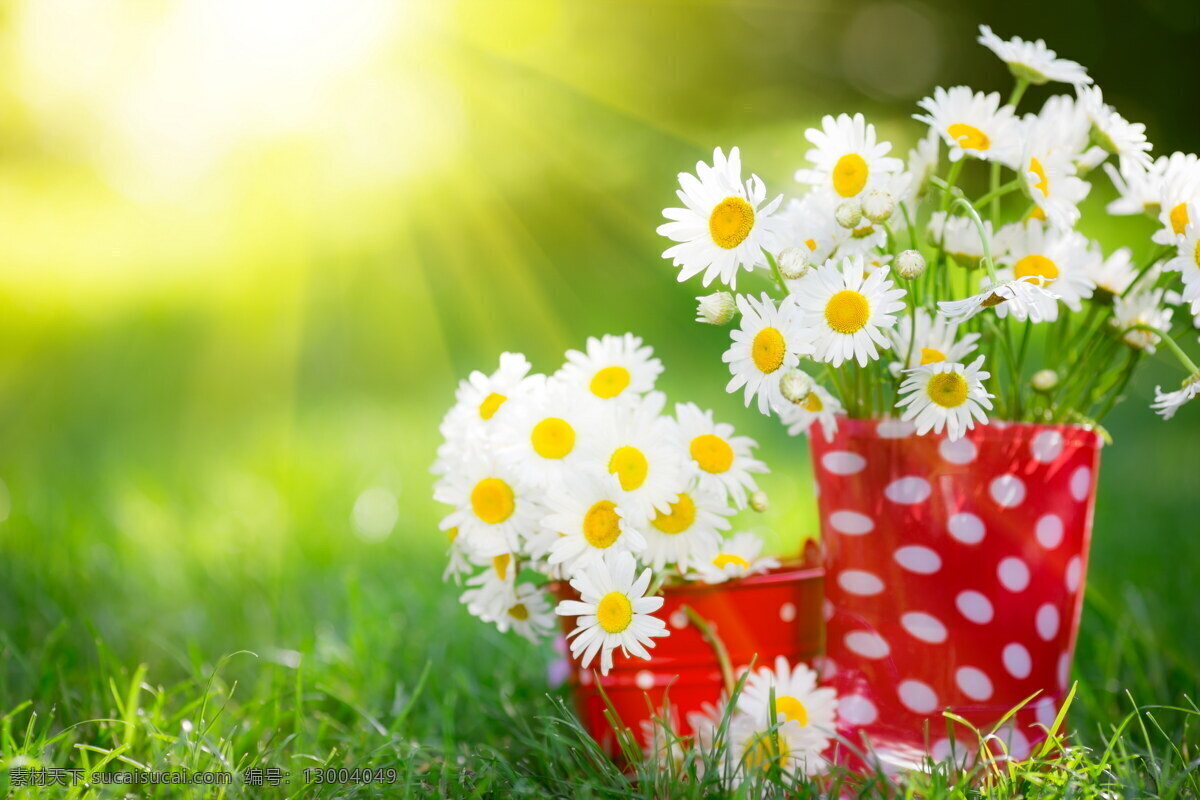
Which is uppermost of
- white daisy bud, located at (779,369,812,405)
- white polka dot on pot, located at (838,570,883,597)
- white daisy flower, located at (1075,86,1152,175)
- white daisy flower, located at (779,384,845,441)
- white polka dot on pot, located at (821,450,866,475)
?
white daisy flower, located at (1075,86,1152,175)

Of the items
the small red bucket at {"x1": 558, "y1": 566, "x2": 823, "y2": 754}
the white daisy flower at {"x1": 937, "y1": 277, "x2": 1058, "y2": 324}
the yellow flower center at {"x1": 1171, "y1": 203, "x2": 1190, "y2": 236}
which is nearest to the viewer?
the white daisy flower at {"x1": 937, "y1": 277, "x2": 1058, "y2": 324}

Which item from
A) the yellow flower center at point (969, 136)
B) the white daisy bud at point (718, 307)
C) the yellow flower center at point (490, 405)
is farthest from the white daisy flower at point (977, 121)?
the yellow flower center at point (490, 405)

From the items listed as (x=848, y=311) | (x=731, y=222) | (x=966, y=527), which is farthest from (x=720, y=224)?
(x=966, y=527)

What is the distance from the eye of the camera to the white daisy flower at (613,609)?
0.76m

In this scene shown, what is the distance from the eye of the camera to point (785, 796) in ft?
2.61

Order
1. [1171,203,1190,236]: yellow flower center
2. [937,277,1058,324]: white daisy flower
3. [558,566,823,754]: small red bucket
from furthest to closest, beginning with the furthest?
[558,566,823,754]: small red bucket → [1171,203,1190,236]: yellow flower center → [937,277,1058,324]: white daisy flower

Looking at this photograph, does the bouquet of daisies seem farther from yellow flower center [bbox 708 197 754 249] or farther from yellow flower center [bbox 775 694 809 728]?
yellow flower center [bbox 775 694 809 728]

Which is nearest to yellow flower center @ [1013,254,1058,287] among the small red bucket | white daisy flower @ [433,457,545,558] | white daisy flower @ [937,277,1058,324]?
white daisy flower @ [937,277,1058,324]

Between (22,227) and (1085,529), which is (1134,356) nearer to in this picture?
(1085,529)

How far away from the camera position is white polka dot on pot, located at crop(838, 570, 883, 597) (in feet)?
2.88

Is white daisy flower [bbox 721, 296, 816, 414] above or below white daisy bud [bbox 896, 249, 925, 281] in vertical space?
below

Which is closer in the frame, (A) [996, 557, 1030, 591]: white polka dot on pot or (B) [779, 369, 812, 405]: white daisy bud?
(B) [779, 369, 812, 405]: white daisy bud

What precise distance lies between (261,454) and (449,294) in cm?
134

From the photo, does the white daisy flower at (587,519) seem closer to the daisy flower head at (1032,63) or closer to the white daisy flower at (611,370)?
the white daisy flower at (611,370)
